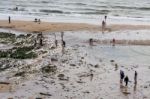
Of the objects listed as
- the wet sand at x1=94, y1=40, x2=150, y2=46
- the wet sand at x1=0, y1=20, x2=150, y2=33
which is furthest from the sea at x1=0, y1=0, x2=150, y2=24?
the wet sand at x1=94, y1=40, x2=150, y2=46

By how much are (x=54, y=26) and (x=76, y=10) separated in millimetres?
27504

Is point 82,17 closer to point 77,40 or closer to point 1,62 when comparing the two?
point 77,40

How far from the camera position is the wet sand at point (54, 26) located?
60.0 meters

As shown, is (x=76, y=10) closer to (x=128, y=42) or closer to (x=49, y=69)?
(x=128, y=42)

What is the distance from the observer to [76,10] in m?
89.4

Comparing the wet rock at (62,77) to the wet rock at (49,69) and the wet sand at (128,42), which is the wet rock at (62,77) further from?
the wet sand at (128,42)

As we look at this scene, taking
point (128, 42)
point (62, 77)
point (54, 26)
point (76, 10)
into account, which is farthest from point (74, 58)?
point (76, 10)

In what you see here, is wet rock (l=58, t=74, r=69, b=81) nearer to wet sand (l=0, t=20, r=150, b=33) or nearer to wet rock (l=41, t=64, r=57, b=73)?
wet rock (l=41, t=64, r=57, b=73)

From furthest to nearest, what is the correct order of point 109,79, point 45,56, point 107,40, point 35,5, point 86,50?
1. point 35,5
2. point 107,40
3. point 86,50
4. point 45,56
5. point 109,79

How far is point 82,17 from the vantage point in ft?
254

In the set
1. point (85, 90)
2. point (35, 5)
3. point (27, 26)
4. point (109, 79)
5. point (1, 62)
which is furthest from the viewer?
point (35, 5)

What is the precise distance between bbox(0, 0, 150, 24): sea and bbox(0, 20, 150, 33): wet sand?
647 cm

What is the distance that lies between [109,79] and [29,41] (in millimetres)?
16484

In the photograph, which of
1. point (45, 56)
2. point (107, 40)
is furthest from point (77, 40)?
point (45, 56)
